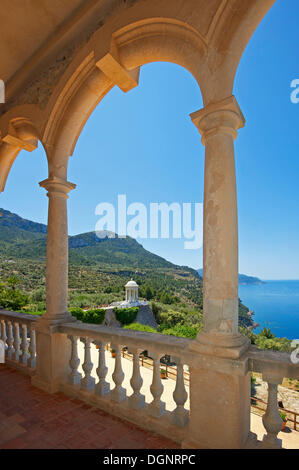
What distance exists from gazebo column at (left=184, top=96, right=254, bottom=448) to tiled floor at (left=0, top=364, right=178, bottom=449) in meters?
0.70

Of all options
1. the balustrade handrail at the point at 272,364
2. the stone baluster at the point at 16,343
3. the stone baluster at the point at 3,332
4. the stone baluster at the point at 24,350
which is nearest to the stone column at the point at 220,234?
the balustrade handrail at the point at 272,364

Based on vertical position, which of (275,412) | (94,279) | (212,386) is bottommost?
(94,279)

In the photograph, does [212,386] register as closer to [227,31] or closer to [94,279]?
[227,31]

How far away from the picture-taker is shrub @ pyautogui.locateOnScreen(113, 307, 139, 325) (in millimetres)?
34406

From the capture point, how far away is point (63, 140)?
4922 mm

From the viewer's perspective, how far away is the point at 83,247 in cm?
7412

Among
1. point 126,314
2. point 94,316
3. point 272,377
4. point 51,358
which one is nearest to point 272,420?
point 272,377

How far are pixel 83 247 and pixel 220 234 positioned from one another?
244 ft

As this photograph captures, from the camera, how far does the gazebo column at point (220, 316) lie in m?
2.50

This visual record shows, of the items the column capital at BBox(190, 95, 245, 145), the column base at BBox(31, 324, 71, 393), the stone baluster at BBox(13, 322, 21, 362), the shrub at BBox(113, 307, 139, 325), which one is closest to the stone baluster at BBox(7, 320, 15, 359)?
the stone baluster at BBox(13, 322, 21, 362)

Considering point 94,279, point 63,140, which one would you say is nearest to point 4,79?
point 63,140

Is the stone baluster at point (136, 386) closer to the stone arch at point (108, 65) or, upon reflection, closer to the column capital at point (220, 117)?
the column capital at point (220, 117)

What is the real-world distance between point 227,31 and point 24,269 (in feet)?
159

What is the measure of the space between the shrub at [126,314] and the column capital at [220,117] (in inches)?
1317
